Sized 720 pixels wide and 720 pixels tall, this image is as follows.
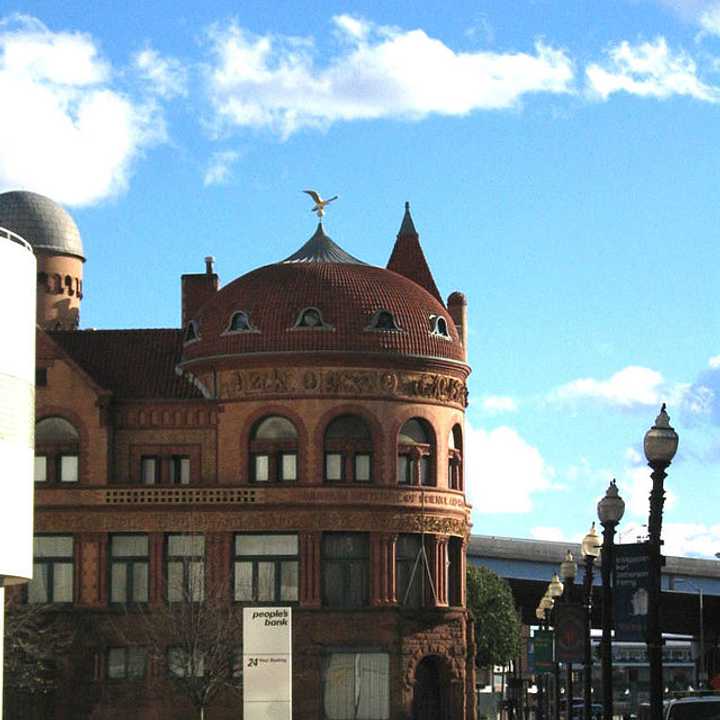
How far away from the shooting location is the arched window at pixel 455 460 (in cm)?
8188

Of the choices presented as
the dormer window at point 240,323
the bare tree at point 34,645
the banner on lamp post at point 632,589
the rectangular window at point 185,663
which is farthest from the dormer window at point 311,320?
the banner on lamp post at point 632,589

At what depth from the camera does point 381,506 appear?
7856 centimetres

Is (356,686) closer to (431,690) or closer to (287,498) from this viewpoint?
(431,690)

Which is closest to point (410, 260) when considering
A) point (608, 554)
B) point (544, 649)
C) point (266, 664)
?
point (544, 649)

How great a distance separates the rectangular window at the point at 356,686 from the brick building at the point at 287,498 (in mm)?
54

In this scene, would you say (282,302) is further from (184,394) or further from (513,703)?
(513,703)

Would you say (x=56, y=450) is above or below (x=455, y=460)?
above

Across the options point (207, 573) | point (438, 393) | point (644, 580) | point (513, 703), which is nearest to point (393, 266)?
point (438, 393)

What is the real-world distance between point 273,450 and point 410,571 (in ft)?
23.4

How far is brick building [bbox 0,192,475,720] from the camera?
78.2 meters

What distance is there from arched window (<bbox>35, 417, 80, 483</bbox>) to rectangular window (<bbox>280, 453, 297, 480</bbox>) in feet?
26.6

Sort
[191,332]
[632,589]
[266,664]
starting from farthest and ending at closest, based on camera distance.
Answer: [191,332] < [266,664] < [632,589]

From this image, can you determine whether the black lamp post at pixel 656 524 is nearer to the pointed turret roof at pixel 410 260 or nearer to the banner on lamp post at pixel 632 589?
the banner on lamp post at pixel 632 589

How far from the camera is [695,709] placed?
40125 millimetres
